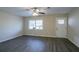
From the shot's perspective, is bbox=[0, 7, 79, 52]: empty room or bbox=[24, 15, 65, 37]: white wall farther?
bbox=[24, 15, 65, 37]: white wall

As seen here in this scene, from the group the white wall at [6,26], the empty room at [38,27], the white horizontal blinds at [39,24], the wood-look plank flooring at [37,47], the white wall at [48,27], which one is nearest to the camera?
the wood-look plank flooring at [37,47]

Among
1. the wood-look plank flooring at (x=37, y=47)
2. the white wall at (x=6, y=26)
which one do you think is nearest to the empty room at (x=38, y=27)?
the white wall at (x=6, y=26)

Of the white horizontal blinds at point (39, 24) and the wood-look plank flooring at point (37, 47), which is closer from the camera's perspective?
the wood-look plank flooring at point (37, 47)

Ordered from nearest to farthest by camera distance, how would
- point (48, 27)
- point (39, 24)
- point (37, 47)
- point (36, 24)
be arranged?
point (37, 47)
point (48, 27)
point (39, 24)
point (36, 24)

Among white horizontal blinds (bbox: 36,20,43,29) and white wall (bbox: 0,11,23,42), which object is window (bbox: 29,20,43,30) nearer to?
white horizontal blinds (bbox: 36,20,43,29)

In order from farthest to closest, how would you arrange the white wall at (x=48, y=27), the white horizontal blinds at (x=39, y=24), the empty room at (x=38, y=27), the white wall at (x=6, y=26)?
the white horizontal blinds at (x=39, y=24) < the white wall at (x=48, y=27) < the empty room at (x=38, y=27) < the white wall at (x=6, y=26)

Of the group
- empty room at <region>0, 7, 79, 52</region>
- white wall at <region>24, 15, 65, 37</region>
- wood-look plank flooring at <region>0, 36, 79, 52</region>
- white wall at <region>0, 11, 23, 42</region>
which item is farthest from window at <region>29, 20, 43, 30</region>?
wood-look plank flooring at <region>0, 36, 79, 52</region>

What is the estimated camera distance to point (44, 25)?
7.70m

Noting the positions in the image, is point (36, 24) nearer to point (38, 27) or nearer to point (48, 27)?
point (38, 27)

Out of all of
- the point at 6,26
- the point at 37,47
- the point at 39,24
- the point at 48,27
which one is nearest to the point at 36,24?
the point at 39,24

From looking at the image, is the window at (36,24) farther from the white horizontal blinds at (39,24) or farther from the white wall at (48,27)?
the white wall at (48,27)
